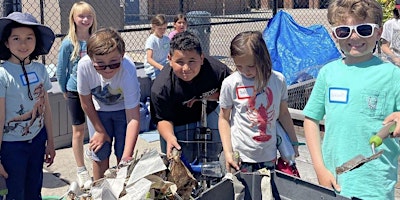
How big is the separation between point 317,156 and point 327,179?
127 mm

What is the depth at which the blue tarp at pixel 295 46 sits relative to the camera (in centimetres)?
666

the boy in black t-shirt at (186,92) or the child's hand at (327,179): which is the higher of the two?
the boy in black t-shirt at (186,92)

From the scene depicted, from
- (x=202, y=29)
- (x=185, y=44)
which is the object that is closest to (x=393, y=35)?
(x=185, y=44)

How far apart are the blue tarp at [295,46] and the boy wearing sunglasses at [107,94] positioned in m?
3.11

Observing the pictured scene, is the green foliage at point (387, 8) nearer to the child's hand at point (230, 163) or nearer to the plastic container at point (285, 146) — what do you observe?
the plastic container at point (285, 146)

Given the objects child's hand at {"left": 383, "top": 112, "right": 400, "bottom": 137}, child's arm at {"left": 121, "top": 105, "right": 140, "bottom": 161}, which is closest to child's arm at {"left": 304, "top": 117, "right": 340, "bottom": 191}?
child's hand at {"left": 383, "top": 112, "right": 400, "bottom": 137}

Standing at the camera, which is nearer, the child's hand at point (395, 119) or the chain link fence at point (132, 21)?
the child's hand at point (395, 119)

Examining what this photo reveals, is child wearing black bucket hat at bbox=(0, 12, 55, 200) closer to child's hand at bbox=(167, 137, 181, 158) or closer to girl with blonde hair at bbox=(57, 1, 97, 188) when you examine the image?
child's hand at bbox=(167, 137, 181, 158)

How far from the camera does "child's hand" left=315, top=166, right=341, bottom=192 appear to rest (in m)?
2.44

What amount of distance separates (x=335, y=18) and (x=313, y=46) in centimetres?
465

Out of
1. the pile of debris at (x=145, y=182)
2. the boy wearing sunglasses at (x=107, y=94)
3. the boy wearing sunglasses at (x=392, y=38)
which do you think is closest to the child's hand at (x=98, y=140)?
the boy wearing sunglasses at (x=107, y=94)

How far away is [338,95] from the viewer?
8.12ft

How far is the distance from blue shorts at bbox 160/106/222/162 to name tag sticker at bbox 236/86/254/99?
289mm

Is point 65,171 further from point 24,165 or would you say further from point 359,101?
point 359,101
